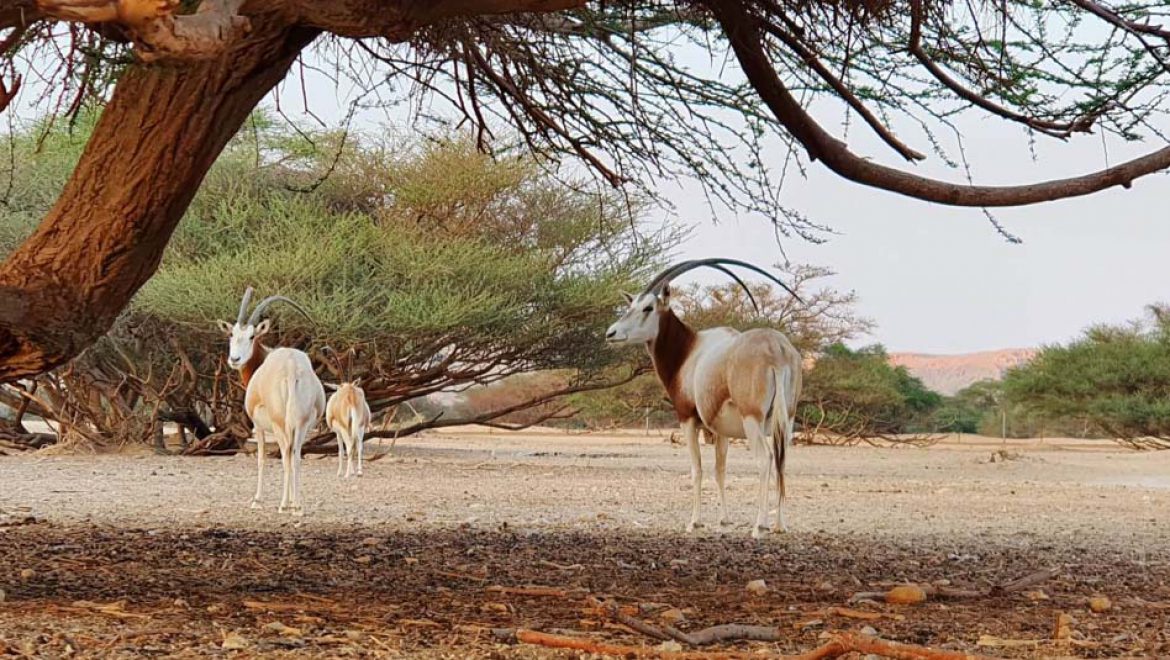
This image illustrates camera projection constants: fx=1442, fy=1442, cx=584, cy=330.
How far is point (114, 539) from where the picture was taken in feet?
24.1

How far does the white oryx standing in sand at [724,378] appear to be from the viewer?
333 inches

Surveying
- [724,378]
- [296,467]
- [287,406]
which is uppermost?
[724,378]

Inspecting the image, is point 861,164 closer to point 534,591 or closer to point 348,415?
point 534,591

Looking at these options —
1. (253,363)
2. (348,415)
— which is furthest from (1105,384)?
(253,363)

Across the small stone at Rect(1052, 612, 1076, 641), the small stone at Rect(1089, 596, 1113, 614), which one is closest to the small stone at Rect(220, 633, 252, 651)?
the small stone at Rect(1052, 612, 1076, 641)

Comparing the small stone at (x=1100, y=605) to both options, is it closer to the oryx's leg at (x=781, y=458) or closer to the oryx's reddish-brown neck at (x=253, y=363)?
the oryx's leg at (x=781, y=458)

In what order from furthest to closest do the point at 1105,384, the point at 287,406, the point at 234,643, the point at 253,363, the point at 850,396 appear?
the point at 850,396 < the point at 1105,384 < the point at 253,363 < the point at 287,406 < the point at 234,643

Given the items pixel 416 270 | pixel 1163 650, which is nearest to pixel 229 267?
pixel 416 270

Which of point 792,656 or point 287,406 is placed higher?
point 287,406

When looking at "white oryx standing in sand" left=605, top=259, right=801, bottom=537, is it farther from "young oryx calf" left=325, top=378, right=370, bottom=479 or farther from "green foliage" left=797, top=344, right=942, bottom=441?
"green foliage" left=797, top=344, right=942, bottom=441

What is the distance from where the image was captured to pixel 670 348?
9430mm

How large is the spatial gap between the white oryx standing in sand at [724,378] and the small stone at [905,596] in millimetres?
3193

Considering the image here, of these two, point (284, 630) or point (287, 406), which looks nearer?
point (284, 630)

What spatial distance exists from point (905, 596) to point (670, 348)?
456 centimetres
